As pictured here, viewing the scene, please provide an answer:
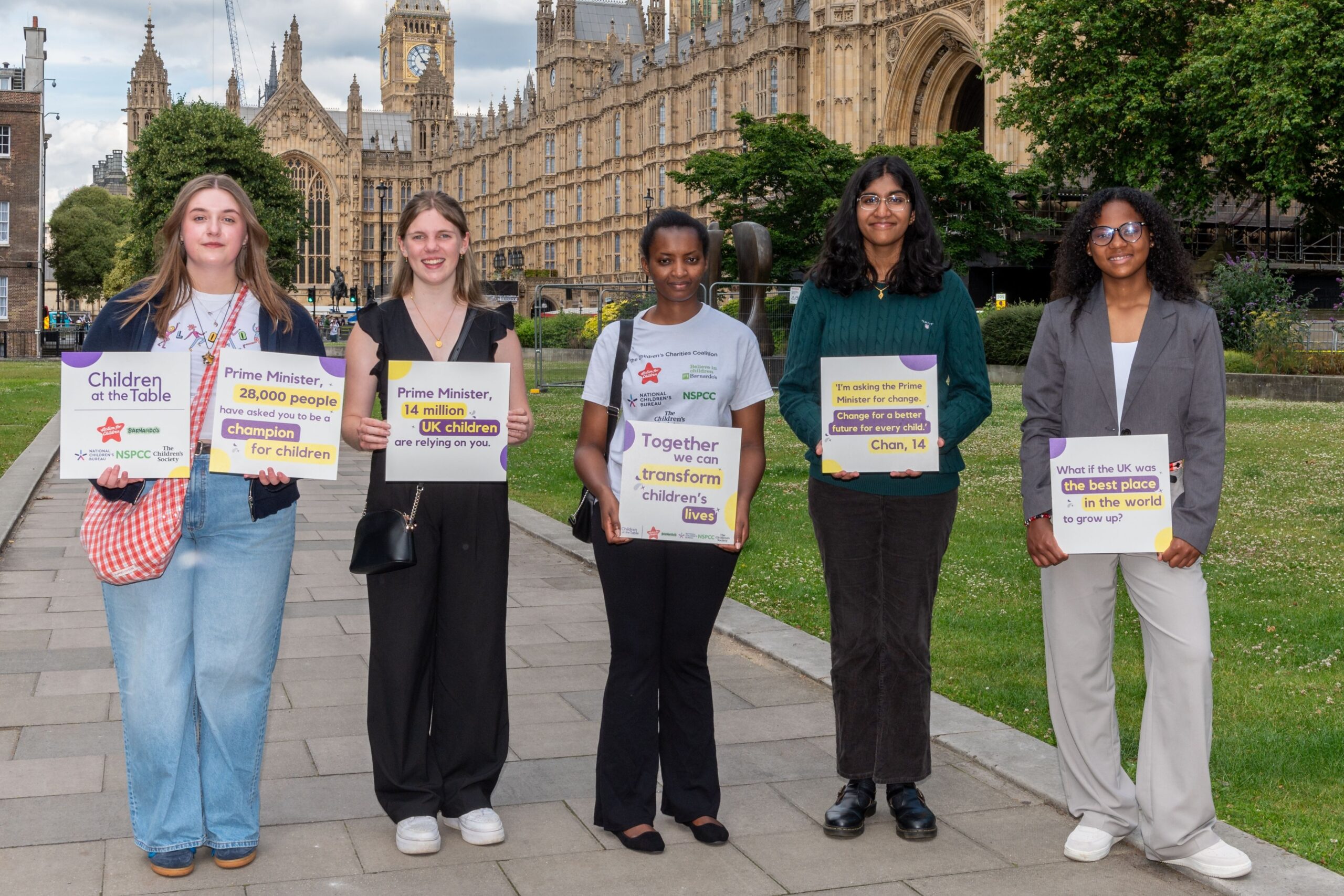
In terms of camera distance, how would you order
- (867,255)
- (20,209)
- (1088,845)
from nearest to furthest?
A: 1. (1088,845)
2. (867,255)
3. (20,209)

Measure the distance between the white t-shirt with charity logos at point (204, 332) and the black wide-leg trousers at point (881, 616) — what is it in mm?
1708

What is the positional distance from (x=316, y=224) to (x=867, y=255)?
113m

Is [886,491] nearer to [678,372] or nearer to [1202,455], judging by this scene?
[678,372]

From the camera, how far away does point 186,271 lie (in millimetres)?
3904

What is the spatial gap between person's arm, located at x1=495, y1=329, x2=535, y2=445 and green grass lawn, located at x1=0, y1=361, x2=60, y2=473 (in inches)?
458

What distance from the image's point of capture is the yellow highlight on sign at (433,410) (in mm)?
3992

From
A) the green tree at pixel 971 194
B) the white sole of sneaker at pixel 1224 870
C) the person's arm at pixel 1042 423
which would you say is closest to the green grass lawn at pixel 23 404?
the person's arm at pixel 1042 423

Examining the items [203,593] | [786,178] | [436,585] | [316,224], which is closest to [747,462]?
[436,585]

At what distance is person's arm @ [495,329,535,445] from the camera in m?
4.13

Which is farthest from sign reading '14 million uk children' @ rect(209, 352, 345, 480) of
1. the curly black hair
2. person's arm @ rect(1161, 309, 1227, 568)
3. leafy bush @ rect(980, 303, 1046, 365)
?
leafy bush @ rect(980, 303, 1046, 365)

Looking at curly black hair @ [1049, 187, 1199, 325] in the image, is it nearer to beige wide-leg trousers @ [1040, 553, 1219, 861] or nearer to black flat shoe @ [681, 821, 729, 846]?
beige wide-leg trousers @ [1040, 553, 1219, 861]

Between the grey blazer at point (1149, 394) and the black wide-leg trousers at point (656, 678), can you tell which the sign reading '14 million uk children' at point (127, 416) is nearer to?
the black wide-leg trousers at point (656, 678)

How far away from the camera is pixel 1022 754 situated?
4895mm

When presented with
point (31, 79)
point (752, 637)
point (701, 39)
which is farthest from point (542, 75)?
point (752, 637)
